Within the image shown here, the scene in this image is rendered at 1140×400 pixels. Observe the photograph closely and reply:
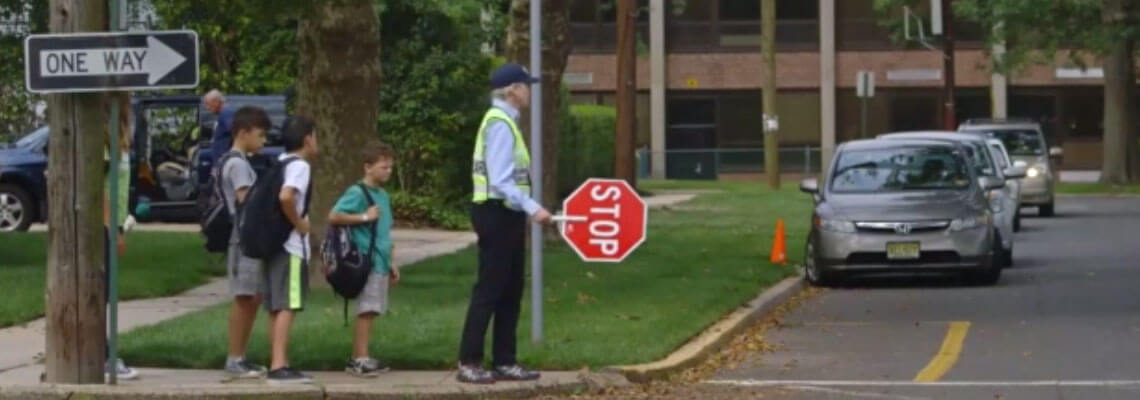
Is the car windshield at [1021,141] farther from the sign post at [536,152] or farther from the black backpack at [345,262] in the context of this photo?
the black backpack at [345,262]

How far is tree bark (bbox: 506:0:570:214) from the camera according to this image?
2167 centimetres

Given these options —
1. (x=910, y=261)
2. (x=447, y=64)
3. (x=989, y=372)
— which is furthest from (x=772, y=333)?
(x=447, y=64)

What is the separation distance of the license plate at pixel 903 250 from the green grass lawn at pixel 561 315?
1.17 meters

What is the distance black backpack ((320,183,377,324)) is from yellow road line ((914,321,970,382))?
3.39 meters

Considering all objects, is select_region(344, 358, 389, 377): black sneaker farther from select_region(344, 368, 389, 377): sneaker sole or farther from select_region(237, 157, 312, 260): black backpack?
select_region(237, 157, 312, 260): black backpack

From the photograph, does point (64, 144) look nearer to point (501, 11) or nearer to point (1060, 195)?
point (501, 11)

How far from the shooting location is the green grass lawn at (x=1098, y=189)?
1919 inches

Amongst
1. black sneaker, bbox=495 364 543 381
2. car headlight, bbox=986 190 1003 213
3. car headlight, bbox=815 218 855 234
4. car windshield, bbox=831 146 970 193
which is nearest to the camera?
black sneaker, bbox=495 364 543 381

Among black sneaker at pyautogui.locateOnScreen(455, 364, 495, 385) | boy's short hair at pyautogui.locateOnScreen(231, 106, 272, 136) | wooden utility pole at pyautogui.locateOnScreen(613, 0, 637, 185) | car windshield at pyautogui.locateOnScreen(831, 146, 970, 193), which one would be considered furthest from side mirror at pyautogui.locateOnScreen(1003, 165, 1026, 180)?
boy's short hair at pyautogui.locateOnScreen(231, 106, 272, 136)

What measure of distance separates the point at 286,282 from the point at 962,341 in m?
5.50

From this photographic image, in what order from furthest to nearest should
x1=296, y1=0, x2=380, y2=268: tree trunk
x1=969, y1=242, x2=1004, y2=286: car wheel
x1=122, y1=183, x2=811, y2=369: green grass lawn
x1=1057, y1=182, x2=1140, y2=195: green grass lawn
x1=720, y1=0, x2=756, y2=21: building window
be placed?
x1=720, y1=0, x2=756, y2=21: building window → x1=1057, y1=182, x2=1140, y2=195: green grass lawn → x1=969, y1=242, x2=1004, y2=286: car wheel → x1=296, y1=0, x2=380, y2=268: tree trunk → x1=122, y1=183, x2=811, y2=369: green grass lawn

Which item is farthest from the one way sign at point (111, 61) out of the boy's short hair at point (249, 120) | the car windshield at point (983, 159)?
the car windshield at point (983, 159)

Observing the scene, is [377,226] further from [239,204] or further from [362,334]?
[239,204]

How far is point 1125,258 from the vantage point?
24.7m
